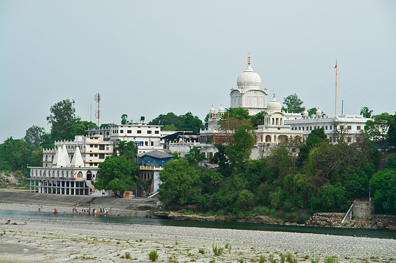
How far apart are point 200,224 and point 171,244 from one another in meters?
19.6

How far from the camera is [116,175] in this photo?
279 ft

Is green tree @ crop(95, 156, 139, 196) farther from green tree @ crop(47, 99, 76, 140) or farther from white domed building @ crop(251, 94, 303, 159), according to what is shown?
green tree @ crop(47, 99, 76, 140)

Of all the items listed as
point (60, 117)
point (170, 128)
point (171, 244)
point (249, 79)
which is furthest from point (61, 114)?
point (171, 244)

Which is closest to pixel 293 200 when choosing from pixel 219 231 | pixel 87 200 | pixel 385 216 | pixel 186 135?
pixel 385 216

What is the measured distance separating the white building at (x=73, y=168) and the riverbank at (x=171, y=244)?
1347 inches

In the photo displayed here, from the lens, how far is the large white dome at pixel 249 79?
99688mm

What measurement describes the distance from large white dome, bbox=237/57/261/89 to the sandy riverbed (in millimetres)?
42584

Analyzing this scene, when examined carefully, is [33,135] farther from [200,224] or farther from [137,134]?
[200,224]

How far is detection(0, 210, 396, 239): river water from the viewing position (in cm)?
5869

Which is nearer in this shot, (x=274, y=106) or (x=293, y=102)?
(x=274, y=106)

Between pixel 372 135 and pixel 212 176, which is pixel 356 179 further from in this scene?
pixel 212 176

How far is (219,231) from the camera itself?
57.2 meters

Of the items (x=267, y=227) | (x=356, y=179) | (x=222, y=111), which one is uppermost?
(x=222, y=111)

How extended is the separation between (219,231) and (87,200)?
33.1 meters
